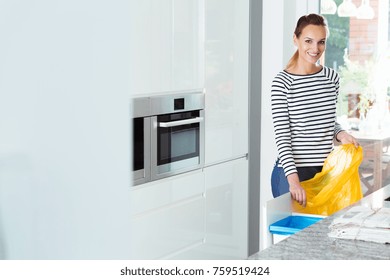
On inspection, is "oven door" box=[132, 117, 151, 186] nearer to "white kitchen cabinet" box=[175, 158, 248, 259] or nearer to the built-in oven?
the built-in oven

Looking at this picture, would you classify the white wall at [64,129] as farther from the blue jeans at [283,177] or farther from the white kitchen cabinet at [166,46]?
the blue jeans at [283,177]

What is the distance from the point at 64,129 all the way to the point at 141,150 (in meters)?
0.99

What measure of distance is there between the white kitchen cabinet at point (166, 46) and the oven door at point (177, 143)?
0.14 metres

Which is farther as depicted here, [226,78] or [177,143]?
[226,78]

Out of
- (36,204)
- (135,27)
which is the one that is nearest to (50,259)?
(36,204)

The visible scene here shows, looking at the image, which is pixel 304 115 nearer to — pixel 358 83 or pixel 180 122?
pixel 180 122

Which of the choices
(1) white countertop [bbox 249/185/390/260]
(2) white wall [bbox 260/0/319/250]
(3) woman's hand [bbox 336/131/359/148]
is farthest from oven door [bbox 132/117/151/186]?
(1) white countertop [bbox 249/185/390/260]

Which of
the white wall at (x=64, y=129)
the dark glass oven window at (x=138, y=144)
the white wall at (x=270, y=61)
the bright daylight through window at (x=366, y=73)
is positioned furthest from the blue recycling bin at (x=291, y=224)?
the bright daylight through window at (x=366, y=73)

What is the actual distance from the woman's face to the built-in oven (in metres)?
0.54

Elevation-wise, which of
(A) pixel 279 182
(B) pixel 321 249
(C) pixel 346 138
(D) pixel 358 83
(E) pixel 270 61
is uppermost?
(E) pixel 270 61

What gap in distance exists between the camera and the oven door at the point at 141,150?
3.18 meters

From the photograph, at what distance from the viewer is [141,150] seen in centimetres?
324

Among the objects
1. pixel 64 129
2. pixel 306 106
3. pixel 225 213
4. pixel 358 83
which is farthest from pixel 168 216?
pixel 358 83

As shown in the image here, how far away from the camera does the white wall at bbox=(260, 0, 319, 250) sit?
406cm
